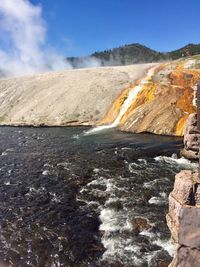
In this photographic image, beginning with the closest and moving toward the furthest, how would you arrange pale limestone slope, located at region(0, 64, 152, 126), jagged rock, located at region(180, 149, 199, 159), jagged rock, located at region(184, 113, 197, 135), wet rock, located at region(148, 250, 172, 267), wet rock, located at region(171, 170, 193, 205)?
wet rock, located at region(171, 170, 193, 205) → wet rock, located at region(148, 250, 172, 267) → jagged rock, located at region(184, 113, 197, 135) → jagged rock, located at region(180, 149, 199, 159) → pale limestone slope, located at region(0, 64, 152, 126)

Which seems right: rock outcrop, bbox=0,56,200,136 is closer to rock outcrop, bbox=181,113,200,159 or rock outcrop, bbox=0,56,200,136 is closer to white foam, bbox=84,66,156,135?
white foam, bbox=84,66,156,135

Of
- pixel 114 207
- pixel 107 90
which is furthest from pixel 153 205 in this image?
pixel 107 90

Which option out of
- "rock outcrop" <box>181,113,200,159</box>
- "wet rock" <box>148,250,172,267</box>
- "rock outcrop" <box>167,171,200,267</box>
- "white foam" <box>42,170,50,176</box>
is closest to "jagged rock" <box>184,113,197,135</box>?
"rock outcrop" <box>181,113,200,159</box>

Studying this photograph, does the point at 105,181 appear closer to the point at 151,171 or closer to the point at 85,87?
the point at 151,171

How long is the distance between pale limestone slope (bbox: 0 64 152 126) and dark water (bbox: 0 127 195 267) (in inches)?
869

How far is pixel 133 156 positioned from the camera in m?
37.6

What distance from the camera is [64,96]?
73.4m

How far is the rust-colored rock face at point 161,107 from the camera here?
50531 mm

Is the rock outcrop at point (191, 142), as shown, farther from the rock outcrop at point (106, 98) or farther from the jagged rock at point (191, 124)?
the rock outcrop at point (106, 98)

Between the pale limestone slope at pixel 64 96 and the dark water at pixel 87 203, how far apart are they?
869 inches

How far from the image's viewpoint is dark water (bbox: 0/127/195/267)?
19094mm

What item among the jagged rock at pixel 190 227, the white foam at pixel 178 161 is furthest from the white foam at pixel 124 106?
the jagged rock at pixel 190 227

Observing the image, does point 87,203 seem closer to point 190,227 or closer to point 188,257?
point 188,257

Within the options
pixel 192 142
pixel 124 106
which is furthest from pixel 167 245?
pixel 124 106
